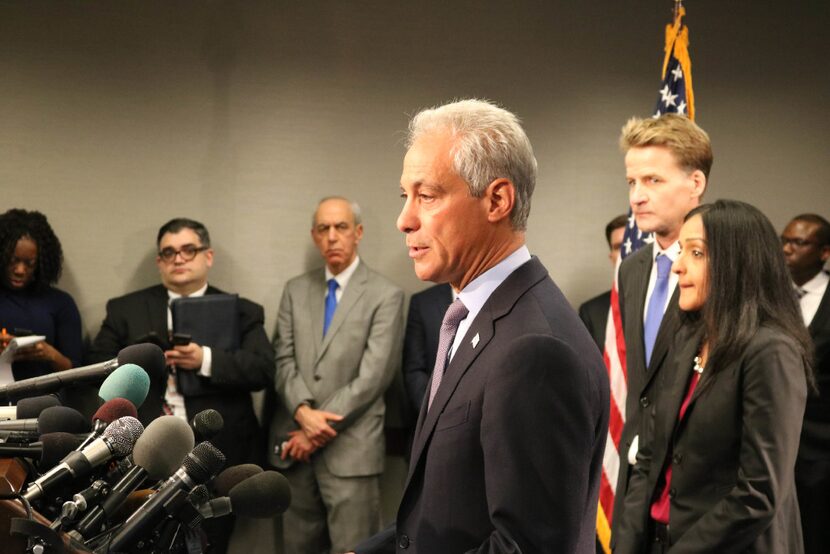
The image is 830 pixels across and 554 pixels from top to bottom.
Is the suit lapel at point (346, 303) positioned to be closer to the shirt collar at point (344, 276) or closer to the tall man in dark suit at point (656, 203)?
the shirt collar at point (344, 276)

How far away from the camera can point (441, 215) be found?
174 centimetres

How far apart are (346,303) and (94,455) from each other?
12.3 feet

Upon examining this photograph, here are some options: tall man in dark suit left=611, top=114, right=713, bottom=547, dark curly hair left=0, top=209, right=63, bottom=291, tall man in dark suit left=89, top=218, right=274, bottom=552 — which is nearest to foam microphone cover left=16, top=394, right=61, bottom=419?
tall man in dark suit left=611, top=114, right=713, bottom=547

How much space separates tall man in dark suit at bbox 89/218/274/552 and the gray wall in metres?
0.55

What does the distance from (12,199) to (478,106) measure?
14.2ft

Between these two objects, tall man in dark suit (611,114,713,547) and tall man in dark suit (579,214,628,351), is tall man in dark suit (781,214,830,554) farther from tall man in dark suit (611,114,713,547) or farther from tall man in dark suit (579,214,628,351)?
tall man in dark suit (611,114,713,547)

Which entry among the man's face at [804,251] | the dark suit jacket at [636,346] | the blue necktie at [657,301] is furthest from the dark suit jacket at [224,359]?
the man's face at [804,251]

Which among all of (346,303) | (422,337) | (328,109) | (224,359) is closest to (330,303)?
(346,303)

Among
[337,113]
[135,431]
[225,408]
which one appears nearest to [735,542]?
[135,431]

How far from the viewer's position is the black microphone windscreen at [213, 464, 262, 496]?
1.48 meters

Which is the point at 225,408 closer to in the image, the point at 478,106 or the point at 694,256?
the point at 694,256

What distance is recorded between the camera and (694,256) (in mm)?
2770

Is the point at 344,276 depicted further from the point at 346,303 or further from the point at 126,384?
the point at 126,384

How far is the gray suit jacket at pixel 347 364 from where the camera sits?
4.90m
